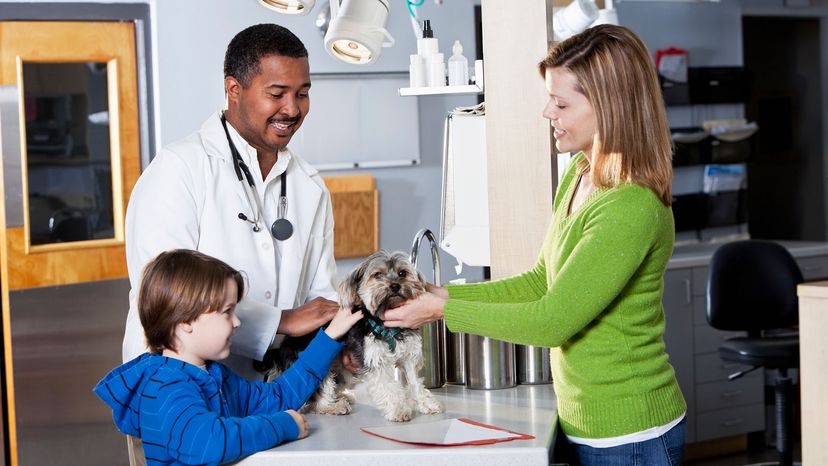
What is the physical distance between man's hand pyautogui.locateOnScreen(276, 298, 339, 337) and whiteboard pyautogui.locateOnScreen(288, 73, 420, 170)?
266 cm

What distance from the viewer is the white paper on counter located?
1.92 metres

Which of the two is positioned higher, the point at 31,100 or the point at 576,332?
the point at 31,100

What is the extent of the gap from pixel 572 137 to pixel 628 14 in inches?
150

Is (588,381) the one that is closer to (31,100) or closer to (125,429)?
(125,429)

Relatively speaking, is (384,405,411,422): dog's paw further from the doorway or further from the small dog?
the doorway

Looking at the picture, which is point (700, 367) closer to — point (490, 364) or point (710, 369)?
point (710, 369)

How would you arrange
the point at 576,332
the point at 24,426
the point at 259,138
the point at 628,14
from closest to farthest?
the point at 576,332, the point at 259,138, the point at 24,426, the point at 628,14

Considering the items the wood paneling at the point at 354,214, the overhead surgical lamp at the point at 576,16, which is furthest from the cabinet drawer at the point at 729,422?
the overhead surgical lamp at the point at 576,16

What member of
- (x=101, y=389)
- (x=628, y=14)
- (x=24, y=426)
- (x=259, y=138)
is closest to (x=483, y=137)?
(x=259, y=138)

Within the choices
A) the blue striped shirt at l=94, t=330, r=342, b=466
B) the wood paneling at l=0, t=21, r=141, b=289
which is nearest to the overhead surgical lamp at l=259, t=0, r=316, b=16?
the blue striped shirt at l=94, t=330, r=342, b=466

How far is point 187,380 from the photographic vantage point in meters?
1.84

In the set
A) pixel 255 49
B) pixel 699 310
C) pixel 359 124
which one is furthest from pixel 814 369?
pixel 359 124

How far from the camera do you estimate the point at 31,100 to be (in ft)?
14.2

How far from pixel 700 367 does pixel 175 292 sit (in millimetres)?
3737
